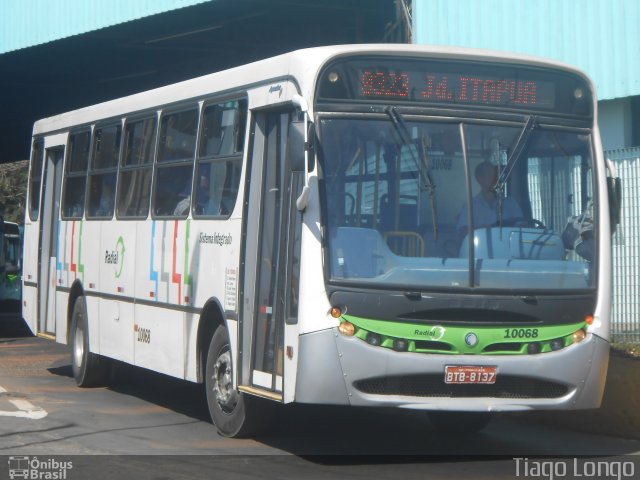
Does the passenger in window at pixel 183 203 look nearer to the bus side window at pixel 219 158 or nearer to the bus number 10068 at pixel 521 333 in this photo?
the bus side window at pixel 219 158

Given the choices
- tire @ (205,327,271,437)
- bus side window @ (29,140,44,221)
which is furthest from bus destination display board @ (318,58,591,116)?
bus side window @ (29,140,44,221)

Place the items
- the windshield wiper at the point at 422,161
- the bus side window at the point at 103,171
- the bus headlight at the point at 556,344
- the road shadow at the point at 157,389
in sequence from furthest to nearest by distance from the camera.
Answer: the bus side window at the point at 103,171, the road shadow at the point at 157,389, the bus headlight at the point at 556,344, the windshield wiper at the point at 422,161

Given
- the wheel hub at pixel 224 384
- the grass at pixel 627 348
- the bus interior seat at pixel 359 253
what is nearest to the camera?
the bus interior seat at pixel 359 253

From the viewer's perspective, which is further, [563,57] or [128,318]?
[563,57]

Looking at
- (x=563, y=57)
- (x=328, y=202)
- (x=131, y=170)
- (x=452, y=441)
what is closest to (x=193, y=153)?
(x=131, y=170)

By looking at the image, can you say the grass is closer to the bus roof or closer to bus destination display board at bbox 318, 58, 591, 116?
bus destination display board at bbox 318, 58, 591, 116

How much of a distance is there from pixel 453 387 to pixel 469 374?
146mm

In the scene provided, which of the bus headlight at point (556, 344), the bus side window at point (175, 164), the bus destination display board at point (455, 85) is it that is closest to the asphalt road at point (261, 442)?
the bus headlight at point (556, 344)

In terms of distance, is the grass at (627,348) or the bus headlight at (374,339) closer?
the bus headlight at (374,339)

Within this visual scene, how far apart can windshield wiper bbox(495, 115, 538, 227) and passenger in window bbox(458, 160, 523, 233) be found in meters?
0.02

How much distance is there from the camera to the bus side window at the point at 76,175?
46.2 ft

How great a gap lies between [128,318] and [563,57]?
6.48 meters

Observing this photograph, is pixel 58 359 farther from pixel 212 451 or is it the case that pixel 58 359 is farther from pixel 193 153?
pixel 212 451

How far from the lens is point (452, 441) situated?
1034 centimetres
